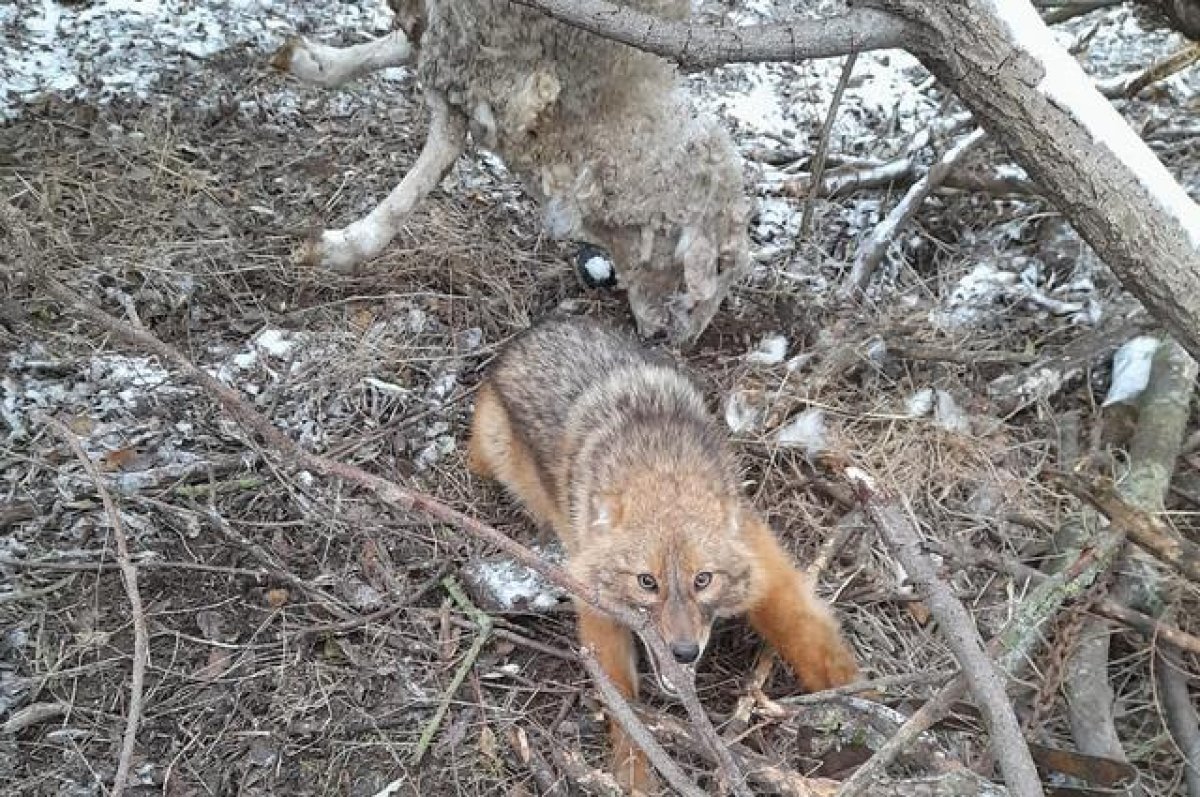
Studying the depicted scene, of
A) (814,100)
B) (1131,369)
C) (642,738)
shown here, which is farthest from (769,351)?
(642,738)

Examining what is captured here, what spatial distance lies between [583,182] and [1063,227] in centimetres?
250

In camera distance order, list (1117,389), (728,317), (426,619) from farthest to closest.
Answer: (728,317)
(1117,389)
(426,619)

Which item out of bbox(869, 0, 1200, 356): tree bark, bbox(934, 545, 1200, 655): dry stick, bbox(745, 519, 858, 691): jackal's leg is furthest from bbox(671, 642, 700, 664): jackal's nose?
bbox(869, 0, 1200, 356): tree bark

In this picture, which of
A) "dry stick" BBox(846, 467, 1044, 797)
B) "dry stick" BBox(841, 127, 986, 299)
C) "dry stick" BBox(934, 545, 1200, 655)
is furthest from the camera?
"dry stick" BBox(841, 127, 986, 299)

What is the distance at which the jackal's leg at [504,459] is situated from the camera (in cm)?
455

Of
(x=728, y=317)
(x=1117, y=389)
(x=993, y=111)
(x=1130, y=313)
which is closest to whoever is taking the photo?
(x=993, y=111)

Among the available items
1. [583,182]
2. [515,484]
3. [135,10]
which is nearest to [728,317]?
[583,182]

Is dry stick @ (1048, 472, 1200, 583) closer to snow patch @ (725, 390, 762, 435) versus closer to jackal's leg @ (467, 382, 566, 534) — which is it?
snow patch @ (725, 390, 762, 435)

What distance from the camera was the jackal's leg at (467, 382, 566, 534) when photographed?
4555 millimetres

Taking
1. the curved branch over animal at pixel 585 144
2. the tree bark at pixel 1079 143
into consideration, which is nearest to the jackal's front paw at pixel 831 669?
the tree bark at pixel 1079 143

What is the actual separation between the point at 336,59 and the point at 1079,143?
3.28 m

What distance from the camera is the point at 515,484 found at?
465cm

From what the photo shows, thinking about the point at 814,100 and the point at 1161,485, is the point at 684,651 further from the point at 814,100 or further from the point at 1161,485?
the point at 814,100

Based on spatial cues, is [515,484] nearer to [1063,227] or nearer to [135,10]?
[1063,227]
